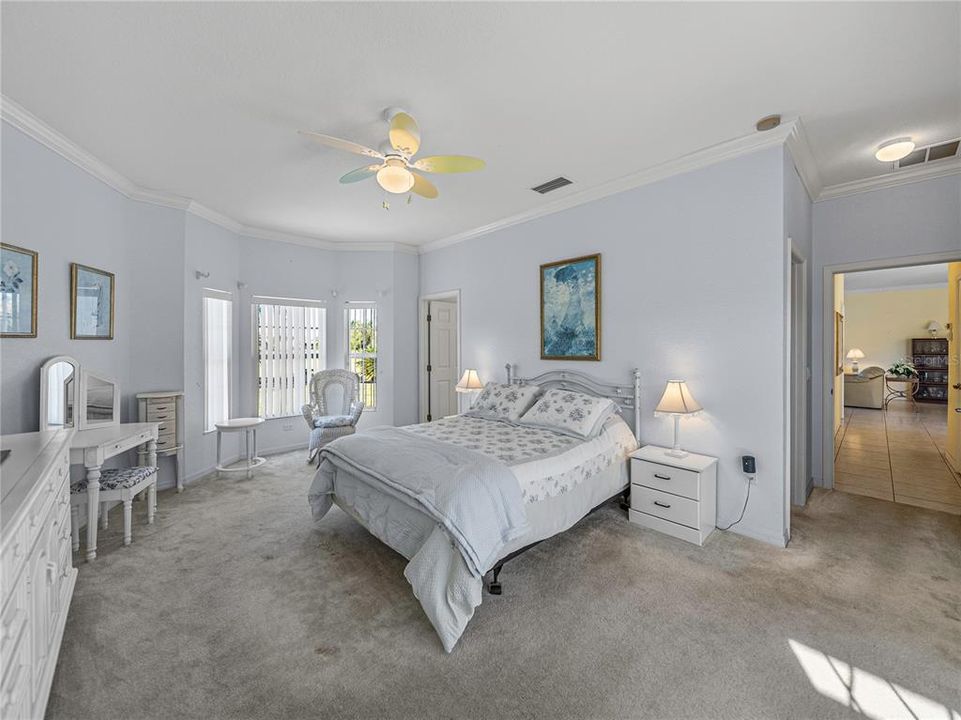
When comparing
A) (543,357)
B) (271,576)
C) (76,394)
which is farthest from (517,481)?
(76,394)

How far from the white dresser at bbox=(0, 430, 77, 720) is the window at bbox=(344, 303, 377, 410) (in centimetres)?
402

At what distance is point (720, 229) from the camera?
328cm

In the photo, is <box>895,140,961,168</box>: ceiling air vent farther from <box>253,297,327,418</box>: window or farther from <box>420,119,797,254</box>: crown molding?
<box>253,297,327,418</box>: window

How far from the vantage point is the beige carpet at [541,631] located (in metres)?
1.72

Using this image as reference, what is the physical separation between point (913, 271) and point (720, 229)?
7796 mm

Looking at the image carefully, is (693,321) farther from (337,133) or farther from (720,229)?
(337,133)

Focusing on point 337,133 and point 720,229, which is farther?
point 720,229

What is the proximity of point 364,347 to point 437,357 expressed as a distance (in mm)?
1103

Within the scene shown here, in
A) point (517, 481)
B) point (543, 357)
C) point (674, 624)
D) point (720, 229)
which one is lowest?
point (674, 624)

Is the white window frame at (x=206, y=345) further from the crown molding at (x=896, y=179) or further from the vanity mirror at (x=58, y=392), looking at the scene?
the crown molding at (x=896, y=179)

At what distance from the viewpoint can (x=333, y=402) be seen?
5504 mm

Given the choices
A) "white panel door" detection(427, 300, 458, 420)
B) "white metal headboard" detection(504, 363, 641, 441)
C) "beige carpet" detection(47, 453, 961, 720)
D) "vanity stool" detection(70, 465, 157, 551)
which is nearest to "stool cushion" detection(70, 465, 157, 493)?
"vanity stool" detection(70, 465, 157, 551)

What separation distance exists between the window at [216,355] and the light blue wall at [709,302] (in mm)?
3914

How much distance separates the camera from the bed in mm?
2119
